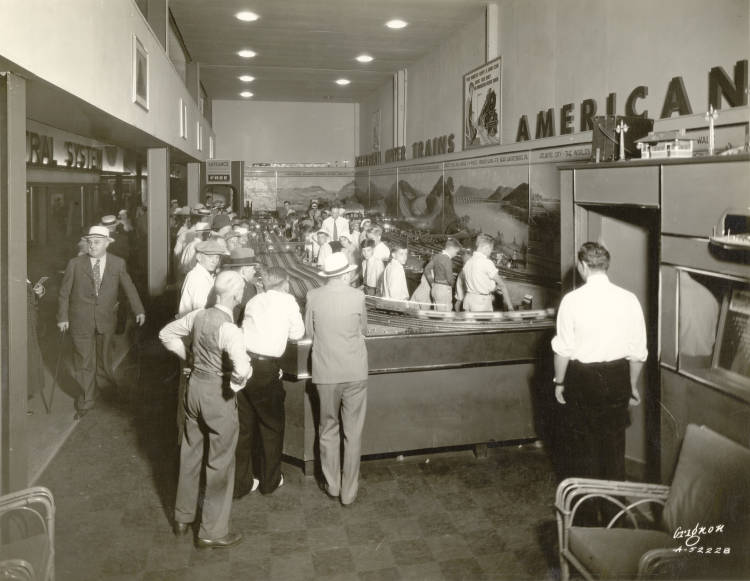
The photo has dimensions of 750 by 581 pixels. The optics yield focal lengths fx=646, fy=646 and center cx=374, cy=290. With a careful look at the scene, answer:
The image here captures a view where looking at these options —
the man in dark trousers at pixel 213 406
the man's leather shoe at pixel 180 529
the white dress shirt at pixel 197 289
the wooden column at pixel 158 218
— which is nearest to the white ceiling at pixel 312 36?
the wooden column at pixel 158 218

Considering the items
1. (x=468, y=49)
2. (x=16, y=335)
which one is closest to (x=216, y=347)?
(x=16, y=335)

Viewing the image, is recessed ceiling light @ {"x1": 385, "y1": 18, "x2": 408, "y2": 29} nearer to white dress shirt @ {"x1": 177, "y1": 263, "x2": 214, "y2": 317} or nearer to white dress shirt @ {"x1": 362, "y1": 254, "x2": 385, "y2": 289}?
white dress shirt @ {"x1": 362, "y1": 254, "x2": 385, "y2": 289}

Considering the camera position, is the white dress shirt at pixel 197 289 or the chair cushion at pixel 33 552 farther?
the white dress shirt at pixel 197 289

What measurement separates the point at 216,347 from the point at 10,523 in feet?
4.75

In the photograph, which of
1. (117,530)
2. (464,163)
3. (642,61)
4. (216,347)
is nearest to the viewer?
(216,347)

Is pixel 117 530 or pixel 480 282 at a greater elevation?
pixel 480 282

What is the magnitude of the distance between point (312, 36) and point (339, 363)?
866 cm

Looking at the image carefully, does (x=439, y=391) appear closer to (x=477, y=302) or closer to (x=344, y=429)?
(x=344, y=429)

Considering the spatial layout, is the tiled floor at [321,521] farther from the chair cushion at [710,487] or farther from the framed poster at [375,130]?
the framed poster at [375,130]

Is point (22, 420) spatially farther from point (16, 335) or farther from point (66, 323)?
point (66, 323)

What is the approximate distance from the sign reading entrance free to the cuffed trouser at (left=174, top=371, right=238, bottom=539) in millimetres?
13339

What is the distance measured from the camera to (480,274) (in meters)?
7.11

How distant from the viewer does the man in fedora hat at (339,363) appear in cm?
406

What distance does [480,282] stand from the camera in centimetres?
712
